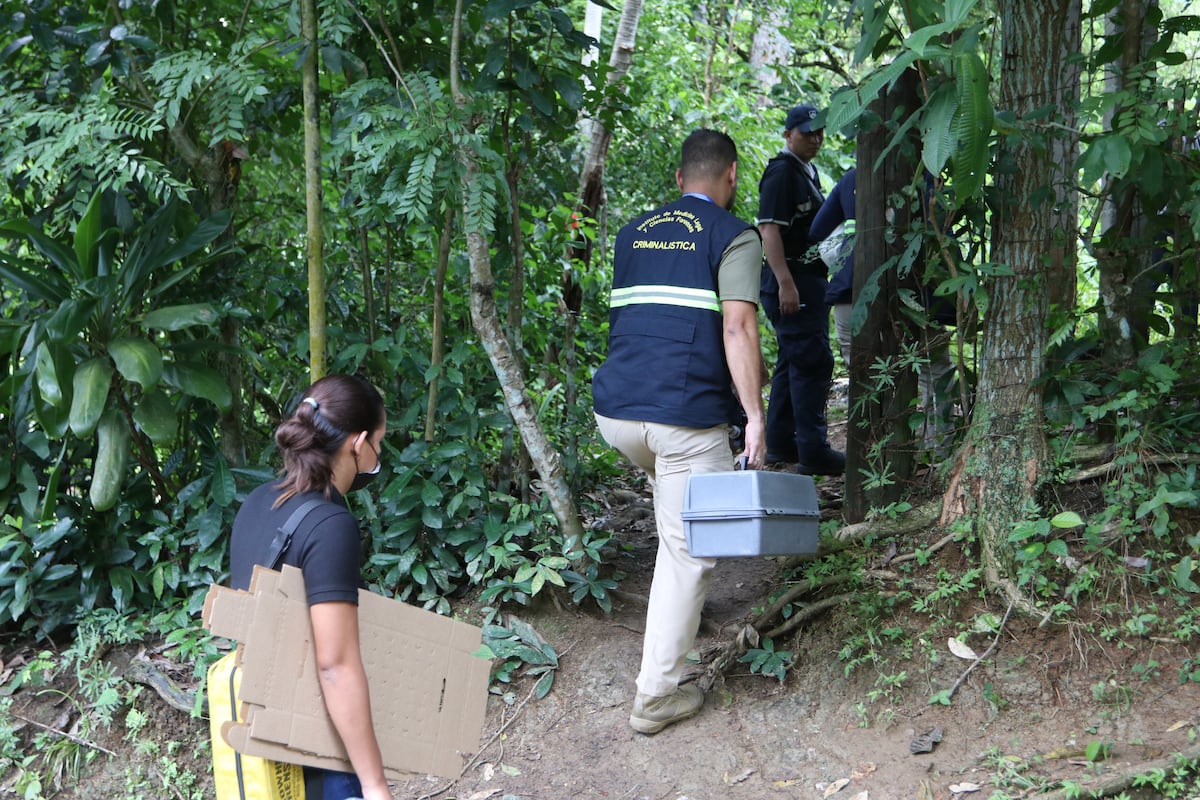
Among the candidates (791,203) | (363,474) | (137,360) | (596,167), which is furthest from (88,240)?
(596,167)

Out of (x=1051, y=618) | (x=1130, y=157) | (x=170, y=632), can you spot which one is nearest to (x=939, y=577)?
(x=1051, y=618)

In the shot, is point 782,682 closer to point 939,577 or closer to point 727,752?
point 727,752

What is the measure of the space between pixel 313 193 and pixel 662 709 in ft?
8.16

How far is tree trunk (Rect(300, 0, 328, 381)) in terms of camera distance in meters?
4.22

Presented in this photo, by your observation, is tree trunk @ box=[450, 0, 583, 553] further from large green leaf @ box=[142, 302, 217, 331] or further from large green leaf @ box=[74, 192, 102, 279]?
large green leaf @ box=[74, 192, 102, 279]

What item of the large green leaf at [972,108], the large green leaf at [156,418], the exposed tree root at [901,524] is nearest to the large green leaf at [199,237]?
the large green leaf at [156,418]

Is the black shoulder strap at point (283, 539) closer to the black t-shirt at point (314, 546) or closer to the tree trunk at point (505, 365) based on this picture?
the black t-shirt at point (314, 546)

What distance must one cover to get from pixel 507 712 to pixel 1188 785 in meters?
2.40

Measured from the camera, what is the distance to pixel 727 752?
3.68m

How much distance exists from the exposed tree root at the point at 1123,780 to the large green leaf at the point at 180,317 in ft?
11.9

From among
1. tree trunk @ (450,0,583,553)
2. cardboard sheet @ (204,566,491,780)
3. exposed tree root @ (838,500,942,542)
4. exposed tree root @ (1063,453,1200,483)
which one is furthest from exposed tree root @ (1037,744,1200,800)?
tree trunk @ (450,0,583,553)

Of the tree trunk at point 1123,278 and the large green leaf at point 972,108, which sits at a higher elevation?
the large green leaf at point 972,108

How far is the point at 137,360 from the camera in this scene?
423 cm

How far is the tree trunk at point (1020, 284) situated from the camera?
377 centimetres
